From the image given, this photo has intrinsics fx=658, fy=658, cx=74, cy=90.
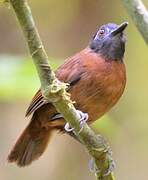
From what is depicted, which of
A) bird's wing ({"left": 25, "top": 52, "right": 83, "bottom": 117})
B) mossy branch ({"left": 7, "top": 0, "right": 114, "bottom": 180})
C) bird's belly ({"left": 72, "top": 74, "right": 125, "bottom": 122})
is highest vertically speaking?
bird's wing ({"left": 25, "top": 52, "right": 83, "bottom": 117})

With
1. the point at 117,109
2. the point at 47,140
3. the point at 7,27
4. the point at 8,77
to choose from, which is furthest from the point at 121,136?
the point at 8,77

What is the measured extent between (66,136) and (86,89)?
7.36 ft

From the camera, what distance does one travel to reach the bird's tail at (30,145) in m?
3.31

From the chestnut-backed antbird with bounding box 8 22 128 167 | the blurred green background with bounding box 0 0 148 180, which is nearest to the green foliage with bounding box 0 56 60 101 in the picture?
the chestnut-backed antbird with bounding box 8 22 128 167

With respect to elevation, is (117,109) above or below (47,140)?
above

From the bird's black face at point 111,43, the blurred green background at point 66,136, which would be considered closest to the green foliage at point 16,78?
the bird's black face at point 111,43

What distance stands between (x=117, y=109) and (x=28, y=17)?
12.3 feet

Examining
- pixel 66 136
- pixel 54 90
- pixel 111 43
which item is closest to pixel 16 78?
pixel 54 90

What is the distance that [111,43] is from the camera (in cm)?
359

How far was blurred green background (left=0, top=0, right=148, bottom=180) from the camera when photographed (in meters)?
5.27

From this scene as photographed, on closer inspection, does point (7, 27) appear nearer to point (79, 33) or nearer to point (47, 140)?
point (79, 33)

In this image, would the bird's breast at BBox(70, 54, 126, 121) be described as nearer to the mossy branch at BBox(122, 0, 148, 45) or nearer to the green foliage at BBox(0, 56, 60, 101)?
the green foliage at BBox(0, 56, 60, 101)

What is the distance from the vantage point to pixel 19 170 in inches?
207

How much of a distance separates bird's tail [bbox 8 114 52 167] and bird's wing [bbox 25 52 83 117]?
21 centimetres
